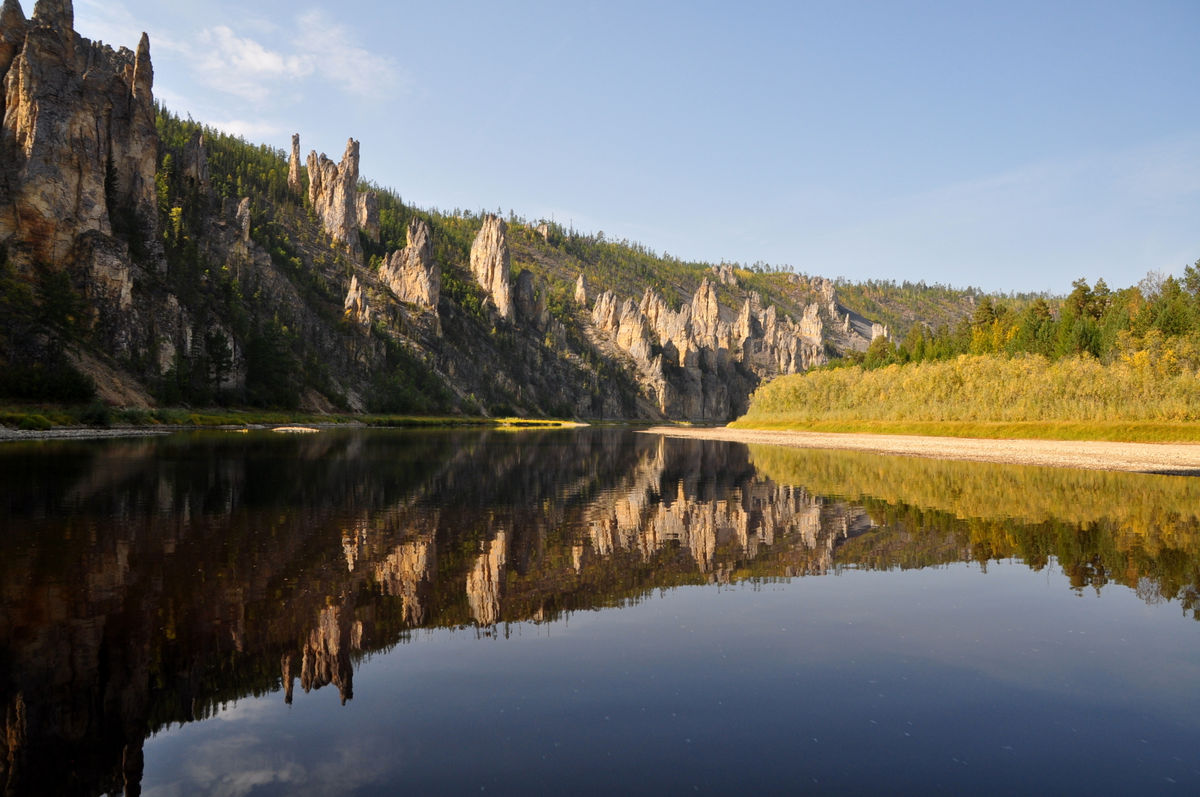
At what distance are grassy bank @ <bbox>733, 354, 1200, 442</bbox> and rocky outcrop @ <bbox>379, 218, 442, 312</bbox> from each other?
101 m

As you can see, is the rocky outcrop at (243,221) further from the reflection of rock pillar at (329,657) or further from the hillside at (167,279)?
the reflection of rock pillar at (329,657)

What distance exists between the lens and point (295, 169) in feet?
636

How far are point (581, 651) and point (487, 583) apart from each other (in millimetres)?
3968

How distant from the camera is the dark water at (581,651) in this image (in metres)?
6.90

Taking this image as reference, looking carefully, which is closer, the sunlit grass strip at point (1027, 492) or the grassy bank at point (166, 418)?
the sunlit grass strip at point (1027, 492)

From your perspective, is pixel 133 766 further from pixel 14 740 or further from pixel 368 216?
pixel 368 216

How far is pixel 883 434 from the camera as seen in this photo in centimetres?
8906

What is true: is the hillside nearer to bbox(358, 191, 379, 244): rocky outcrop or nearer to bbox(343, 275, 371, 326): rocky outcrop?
bbox(343, 275, 371, 326): rocky outcrop

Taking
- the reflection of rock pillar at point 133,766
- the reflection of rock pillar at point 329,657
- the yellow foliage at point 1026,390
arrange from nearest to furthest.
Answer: the reflection of rock pillar at point 133,766
the reflection of rock pillar at point 329,657
the yellow foliage at point 1026,390

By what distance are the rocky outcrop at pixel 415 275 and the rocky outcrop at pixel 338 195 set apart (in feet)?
37.9

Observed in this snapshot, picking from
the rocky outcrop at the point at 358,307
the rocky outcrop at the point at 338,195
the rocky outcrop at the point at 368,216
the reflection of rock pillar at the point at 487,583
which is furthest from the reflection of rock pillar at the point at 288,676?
the rocky outcrop at the point at 368,216

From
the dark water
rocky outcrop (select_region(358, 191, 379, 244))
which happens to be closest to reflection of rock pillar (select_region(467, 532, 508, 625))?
the dark water

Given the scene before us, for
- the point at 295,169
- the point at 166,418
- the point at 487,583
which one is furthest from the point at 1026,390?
the point at 295,169

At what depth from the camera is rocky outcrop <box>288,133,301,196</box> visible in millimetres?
192125
